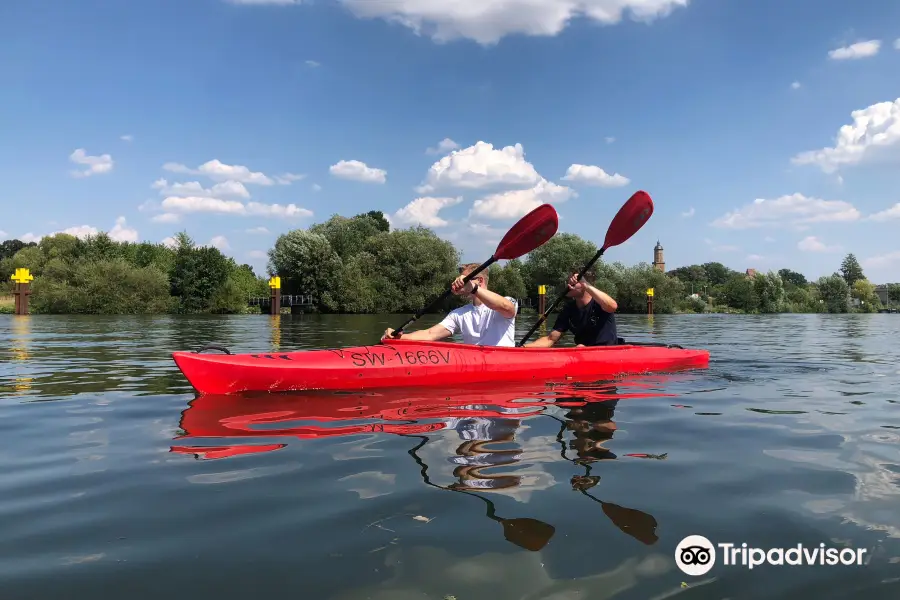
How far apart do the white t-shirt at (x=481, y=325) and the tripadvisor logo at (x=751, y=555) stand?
4897 millimetres

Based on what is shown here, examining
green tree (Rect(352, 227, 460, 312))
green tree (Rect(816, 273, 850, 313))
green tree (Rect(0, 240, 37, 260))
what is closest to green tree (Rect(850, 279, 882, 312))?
green tree (Rect(816, 273, 850, 313))

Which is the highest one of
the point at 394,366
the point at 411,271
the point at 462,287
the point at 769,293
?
the point at 411,271

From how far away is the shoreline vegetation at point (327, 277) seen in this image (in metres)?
40.9

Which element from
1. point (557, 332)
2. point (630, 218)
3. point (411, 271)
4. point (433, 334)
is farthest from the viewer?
point (411, 271)

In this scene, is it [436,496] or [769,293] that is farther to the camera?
[769,293]

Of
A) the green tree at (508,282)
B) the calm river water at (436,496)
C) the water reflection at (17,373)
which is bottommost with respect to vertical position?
the calm river water at (436,496)

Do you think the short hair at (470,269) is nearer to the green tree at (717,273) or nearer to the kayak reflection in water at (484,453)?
the kayak reflection in water at (484,453)

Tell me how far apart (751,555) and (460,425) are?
2570 millimetres

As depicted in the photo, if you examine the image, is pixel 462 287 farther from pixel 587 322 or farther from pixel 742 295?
pixel 742 295

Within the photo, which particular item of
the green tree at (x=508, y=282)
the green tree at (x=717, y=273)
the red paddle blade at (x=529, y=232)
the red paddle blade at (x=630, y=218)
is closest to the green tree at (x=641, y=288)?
the green tree at (x=508, y=282)

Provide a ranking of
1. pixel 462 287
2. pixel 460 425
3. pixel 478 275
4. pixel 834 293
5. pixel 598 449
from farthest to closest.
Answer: pixel 834 293 < pixel 478 275 < pixel 462 287 < pixel 460 425 < pixel 598 449

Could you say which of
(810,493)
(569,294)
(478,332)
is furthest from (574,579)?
(569,294)

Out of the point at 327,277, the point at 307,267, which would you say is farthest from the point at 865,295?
the point at 307,267

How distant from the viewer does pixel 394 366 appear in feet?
21.7
